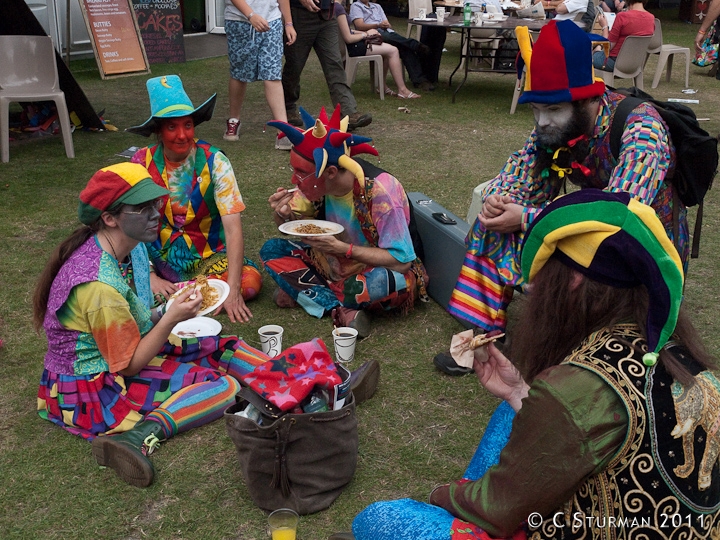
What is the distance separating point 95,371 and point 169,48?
10059mm

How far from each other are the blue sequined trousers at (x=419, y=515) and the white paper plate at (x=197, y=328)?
1596mm

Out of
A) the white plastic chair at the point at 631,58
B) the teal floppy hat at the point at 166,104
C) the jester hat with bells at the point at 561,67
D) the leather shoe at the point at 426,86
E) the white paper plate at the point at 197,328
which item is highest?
the jester hat with bells at the point at 561,67

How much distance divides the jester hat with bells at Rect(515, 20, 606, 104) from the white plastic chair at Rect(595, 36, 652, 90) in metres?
7.10

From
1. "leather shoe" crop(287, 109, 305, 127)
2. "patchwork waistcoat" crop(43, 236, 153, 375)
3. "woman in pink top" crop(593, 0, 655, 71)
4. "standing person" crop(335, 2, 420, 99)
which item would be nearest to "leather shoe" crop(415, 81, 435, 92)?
"standing person" crop(335, 2, 420, 99)

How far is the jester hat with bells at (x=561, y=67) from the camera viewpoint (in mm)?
3174

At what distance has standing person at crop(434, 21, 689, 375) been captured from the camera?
3.20 metres

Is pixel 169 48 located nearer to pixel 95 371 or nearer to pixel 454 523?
pixel 95 371

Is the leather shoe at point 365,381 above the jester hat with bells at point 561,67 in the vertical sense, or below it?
below

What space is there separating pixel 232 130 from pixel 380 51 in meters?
3.45

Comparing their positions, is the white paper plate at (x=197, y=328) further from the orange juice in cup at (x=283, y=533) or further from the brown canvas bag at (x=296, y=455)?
the orange juice in cup at (x=283, y=533)

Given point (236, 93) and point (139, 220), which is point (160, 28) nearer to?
point (236, 93)

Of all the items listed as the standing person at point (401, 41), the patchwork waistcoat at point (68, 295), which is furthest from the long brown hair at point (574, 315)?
the standing person at point (401, 41)

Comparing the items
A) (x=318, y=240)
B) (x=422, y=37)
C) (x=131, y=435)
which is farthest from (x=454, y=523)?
(x=422, y=37)

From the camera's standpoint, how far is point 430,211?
4.60 meters
